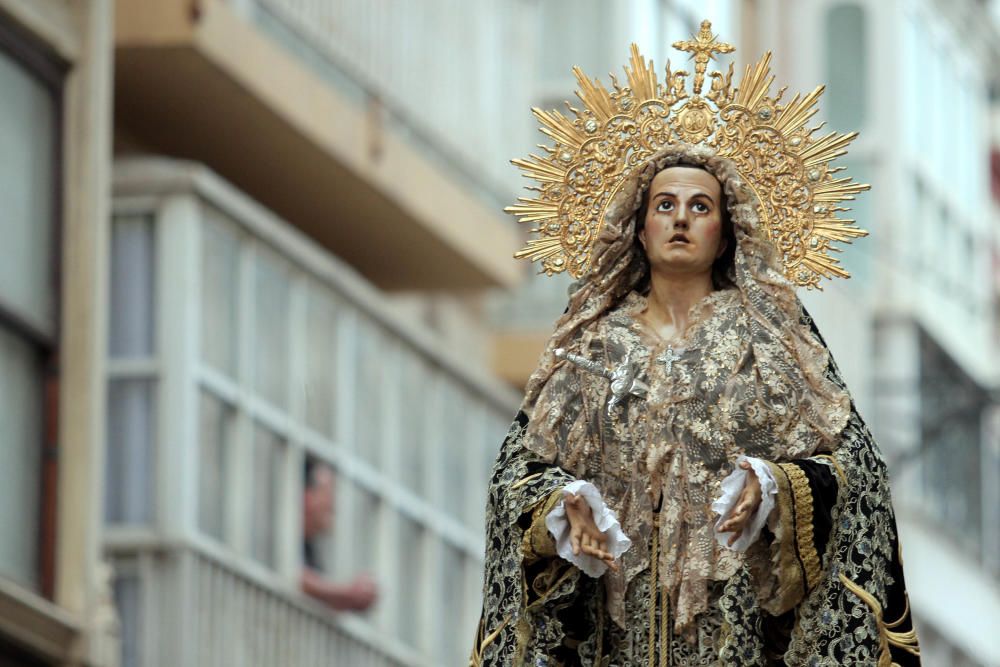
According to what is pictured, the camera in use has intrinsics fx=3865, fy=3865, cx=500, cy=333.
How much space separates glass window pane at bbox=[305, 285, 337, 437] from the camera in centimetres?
2930

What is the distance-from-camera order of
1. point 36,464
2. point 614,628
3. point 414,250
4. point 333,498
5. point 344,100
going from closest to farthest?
1. point 614,628
2. point 36,464
3. point 333,498
4. point 344,100
5. point 414,250

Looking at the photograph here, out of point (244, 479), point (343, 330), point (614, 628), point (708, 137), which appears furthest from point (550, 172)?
point (343, 330)

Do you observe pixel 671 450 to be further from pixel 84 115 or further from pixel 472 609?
pixel 472 609

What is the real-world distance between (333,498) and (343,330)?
55.5 inches

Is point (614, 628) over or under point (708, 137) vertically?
under

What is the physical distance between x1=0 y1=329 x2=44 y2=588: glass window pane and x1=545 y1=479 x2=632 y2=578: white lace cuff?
10.3m

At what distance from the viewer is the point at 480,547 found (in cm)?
3244

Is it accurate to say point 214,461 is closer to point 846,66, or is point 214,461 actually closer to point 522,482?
point 522,482

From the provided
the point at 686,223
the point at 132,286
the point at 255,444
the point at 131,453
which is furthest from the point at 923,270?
the point at 686,223

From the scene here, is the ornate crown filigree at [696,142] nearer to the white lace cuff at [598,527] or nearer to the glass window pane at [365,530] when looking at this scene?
the white lace cuff at [598,527]

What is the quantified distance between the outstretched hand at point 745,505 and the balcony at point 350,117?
14.6 meters

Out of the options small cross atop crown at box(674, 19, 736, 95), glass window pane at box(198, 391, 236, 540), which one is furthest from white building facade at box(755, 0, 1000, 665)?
small cross atop crown at box(674, 19, 736, 95)

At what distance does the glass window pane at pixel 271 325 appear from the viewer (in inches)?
1117

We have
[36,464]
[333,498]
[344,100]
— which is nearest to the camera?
[36,464]
